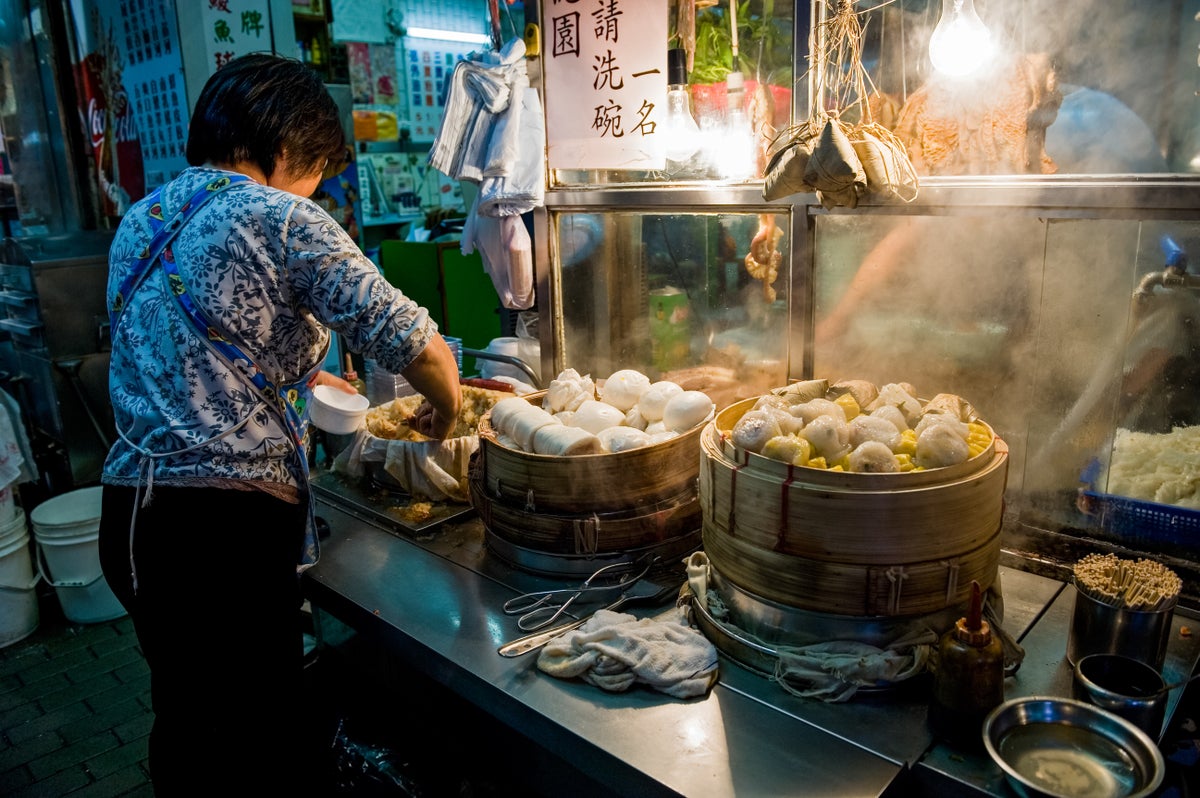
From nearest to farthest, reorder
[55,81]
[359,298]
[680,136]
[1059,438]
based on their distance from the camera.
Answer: [359,298] < [1059,438] < [680,136] < [55,81]

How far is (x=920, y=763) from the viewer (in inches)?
71.6

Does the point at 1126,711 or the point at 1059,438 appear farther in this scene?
the point at 1059,438

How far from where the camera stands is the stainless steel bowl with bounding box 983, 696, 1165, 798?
1.63m

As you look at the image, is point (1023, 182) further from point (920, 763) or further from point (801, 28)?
point (920, 763)

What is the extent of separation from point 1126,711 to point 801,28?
2.27 m

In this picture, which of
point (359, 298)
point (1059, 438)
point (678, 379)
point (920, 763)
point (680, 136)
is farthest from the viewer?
point (678, 379)

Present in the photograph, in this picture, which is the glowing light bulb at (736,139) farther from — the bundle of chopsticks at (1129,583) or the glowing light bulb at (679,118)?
the bundle of chopsticks at (1129,583)

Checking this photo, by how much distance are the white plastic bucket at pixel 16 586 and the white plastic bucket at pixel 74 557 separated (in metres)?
0.08

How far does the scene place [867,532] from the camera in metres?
2.00

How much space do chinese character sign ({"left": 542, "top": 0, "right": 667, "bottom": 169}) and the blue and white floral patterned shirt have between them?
1.45 m

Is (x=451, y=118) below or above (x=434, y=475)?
above

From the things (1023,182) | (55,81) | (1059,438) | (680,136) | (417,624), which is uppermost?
(55,81)

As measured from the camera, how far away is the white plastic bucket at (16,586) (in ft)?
15.6

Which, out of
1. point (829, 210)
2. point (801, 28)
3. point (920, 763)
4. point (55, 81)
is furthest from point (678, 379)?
point (55, 81)
